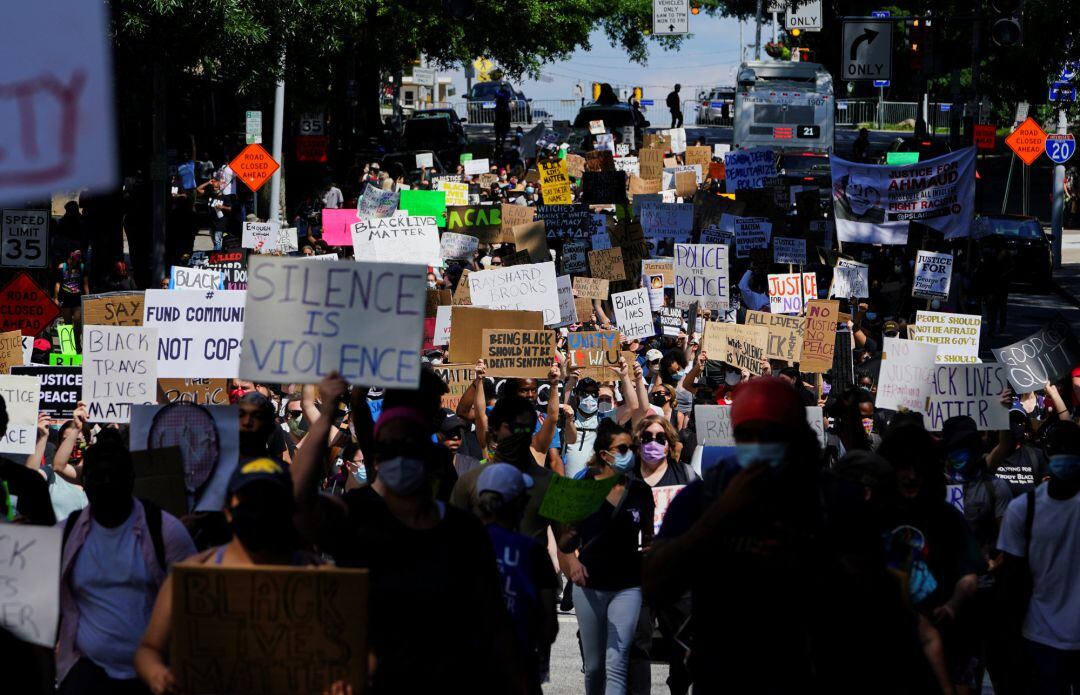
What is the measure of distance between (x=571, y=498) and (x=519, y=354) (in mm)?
3575

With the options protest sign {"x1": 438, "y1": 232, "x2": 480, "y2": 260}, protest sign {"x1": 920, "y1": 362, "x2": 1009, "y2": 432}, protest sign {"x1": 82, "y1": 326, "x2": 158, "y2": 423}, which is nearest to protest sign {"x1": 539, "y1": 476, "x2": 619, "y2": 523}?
protest sign {"x1": 82, "y1": 326, "x2": 158, "y2": 423}

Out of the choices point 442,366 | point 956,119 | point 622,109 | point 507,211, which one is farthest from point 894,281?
point 622,109

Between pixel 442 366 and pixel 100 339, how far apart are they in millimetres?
2929

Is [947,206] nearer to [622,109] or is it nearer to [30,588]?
[30,588]

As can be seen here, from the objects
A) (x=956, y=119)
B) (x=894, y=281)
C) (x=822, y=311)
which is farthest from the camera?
(x=956, y=119)

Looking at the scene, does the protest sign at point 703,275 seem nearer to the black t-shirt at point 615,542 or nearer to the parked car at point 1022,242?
the black t-shirt at point 615,542

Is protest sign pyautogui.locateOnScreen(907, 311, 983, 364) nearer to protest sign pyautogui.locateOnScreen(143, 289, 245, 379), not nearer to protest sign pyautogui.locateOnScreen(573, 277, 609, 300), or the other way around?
protest sign pyautogui.locateOnScreen(573, 277, 609, 300)

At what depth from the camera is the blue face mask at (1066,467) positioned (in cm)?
612

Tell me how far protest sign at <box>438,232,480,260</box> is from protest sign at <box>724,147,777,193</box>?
756cm

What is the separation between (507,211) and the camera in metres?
20.4

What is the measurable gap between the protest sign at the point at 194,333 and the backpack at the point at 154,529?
12.8 feet

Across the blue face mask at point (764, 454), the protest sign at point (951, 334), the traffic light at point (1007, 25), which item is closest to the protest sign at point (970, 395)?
the protest sign at point (951, 334)

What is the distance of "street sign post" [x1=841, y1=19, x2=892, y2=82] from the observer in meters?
26.0

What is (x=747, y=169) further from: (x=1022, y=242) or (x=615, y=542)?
(x=615, y=542)
